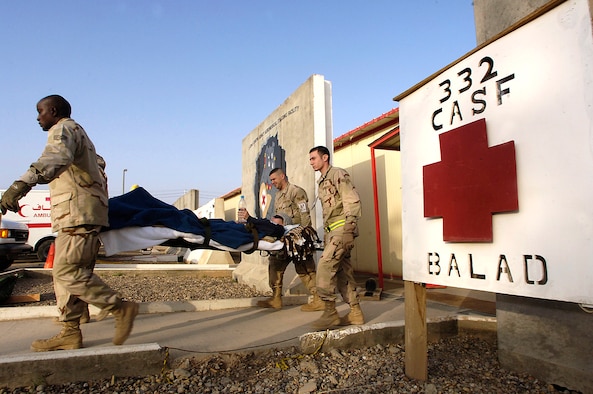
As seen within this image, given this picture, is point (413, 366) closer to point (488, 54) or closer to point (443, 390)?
point (443, 390)

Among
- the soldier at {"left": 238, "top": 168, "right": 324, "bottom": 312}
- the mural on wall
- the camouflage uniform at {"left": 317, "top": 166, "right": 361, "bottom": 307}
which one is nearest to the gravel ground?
the camouflage uniform at {"left": 317, "top": 166, "right": 361, "bottom": 307}

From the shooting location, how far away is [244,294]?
6297mm

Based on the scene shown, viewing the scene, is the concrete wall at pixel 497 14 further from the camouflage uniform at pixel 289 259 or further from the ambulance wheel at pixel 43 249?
the ambulance wheel at pixel 43 249

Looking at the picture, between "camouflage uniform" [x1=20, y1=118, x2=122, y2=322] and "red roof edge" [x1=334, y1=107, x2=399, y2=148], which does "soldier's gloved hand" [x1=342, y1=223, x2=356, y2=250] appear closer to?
"camouflage uniform" [x1=20, y1=118, x2=122, y2=322]

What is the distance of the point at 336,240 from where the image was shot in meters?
3.74

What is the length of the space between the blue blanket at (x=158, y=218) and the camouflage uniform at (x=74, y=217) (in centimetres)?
19

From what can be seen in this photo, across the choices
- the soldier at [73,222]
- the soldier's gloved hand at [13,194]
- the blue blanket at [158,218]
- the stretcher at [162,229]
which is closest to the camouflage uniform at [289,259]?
the stretcher at [162,229]

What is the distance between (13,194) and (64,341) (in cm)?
113

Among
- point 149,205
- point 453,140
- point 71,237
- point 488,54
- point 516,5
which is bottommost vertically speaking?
point 71,237

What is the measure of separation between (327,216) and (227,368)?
6.05ft

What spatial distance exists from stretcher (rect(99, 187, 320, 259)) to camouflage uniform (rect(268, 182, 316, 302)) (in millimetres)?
943

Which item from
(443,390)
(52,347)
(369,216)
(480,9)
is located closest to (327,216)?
(443,390)

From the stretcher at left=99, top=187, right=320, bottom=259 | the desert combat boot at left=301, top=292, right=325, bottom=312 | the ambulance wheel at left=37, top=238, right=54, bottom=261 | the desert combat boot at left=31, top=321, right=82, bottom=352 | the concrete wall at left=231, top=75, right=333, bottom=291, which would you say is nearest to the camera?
the desert combat boot at left=31, top=321, right=82, bottom=352

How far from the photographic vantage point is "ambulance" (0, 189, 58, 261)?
12.2 m
